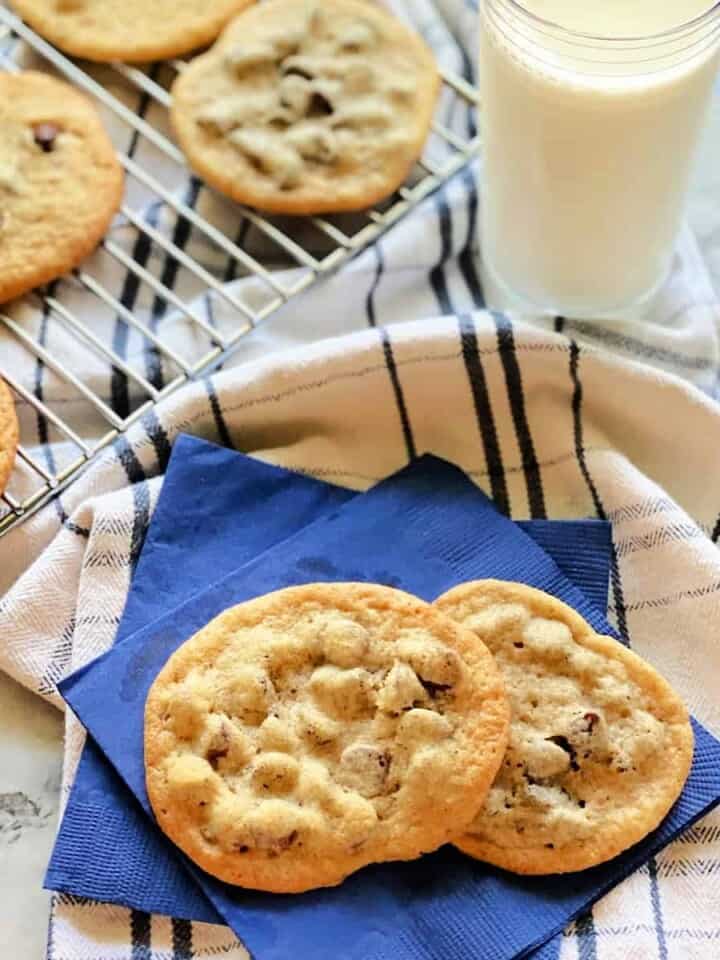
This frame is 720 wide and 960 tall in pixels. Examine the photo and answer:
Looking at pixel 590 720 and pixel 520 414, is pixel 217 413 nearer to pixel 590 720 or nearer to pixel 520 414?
pixel 520 414

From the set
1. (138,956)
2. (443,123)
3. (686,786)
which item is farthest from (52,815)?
(443,123)

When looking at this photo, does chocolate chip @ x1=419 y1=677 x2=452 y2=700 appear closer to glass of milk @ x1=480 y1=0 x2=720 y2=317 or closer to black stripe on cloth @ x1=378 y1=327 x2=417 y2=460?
black stripe on cloth @ x1=378 y1=327 x2=417 y2=460

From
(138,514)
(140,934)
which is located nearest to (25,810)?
(140,934)

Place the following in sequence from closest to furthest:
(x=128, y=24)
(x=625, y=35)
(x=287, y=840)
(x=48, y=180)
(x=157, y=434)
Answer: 1. (x=287, y=840)
2. (x=625, y=35)
3. (x=157, y=434)
4. (x=48, y=180)
5. (x=128, y=24)

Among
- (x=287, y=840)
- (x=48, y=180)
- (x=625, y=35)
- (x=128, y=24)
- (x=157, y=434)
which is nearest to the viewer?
(x=287, y=840)

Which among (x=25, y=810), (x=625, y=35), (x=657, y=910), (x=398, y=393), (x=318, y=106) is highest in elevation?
(x=625, y=35)

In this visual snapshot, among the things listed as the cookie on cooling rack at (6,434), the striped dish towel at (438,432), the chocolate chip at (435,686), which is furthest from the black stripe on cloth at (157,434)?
the chocolate chip at (435,686)

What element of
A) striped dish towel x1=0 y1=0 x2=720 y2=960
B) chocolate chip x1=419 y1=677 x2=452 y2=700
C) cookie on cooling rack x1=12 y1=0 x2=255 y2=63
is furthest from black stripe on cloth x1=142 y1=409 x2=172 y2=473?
cookie on cooling rack x1=12 y1=0 x2=255 y2=63
